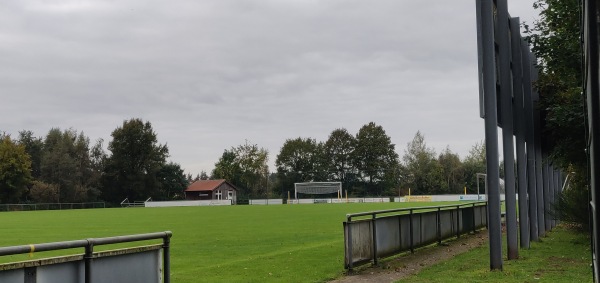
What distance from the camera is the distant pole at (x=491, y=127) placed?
1255 cm

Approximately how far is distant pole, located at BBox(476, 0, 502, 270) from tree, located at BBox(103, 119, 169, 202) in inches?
3656

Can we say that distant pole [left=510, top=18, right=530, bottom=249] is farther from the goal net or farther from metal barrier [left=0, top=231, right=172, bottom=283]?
the goal net

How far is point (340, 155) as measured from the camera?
125812 mm

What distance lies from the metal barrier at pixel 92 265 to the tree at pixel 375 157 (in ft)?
376

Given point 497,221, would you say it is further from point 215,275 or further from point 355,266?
point 215,275

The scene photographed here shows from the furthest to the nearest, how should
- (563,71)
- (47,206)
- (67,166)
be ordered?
(67,166) → (47,206) → (563,71)

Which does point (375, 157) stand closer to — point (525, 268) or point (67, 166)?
point (67, 166)

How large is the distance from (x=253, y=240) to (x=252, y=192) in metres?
101

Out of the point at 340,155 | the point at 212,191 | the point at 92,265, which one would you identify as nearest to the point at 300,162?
the point at 340,155

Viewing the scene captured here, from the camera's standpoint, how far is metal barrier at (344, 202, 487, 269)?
12586mm

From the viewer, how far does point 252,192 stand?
404ft

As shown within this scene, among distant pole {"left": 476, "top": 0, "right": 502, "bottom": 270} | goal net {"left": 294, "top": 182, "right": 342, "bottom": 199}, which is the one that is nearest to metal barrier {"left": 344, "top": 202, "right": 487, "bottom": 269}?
distant pole {"left": 476, "top": 0, "right": 502, "bottom": 270}

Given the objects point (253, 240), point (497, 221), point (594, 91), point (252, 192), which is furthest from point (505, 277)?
point (252, 192)

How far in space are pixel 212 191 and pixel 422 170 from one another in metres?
38.2
